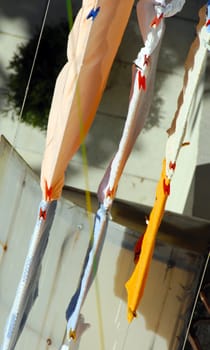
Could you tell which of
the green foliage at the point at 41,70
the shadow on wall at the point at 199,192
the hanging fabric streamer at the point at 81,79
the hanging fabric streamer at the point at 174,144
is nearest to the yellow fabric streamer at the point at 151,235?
the hanging fabric streamer at the point at 174,144

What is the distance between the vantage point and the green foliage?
2.57 meters

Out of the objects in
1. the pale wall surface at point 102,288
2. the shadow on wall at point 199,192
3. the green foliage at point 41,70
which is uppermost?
the green foliage at point 41,70

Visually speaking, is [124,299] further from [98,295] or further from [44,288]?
[44,288]

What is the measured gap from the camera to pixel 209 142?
2.50 meters

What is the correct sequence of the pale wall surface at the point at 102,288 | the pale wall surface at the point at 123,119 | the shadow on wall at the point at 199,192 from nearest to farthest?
the pale wall surface at the point at 102,288, the shadow on wall at the point at 199,192, the pale wall surface at the point at 123,119

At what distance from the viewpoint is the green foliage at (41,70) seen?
8.43 ft

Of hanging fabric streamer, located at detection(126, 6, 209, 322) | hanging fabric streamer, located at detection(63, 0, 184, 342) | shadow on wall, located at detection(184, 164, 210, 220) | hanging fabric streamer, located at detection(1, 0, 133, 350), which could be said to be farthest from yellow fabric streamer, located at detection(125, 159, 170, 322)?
shadow on wall, located at detection(184, 164, 210, 220)

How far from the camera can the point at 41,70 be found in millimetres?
2576

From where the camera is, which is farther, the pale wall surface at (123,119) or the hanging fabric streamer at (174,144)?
the pale wall surface at (123,119)

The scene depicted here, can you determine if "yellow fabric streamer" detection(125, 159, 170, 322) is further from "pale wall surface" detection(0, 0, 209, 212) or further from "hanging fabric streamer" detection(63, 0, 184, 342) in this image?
"pale wall surface" detection(0, 0, 209, 212)

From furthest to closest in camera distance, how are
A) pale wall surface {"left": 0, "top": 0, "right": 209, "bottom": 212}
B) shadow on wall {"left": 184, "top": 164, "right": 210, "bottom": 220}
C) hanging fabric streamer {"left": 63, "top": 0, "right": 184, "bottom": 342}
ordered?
pale wall surface {"left": 0, "top": 0, "right": 209, "bottom": 212}
shadow on wall {"left": 184, "top": 164, "right": 210, "bottom": 220}
hanging fabric streamer {"left": 63, "top": 0, "right": 184, "bottom": 342}

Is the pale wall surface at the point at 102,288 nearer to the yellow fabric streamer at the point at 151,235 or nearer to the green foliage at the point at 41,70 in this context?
the yellow fabric streamer at the point at 151,235

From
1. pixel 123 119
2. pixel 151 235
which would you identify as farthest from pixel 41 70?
pixel 151 235

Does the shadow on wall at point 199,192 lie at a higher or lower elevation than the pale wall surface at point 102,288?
higher
